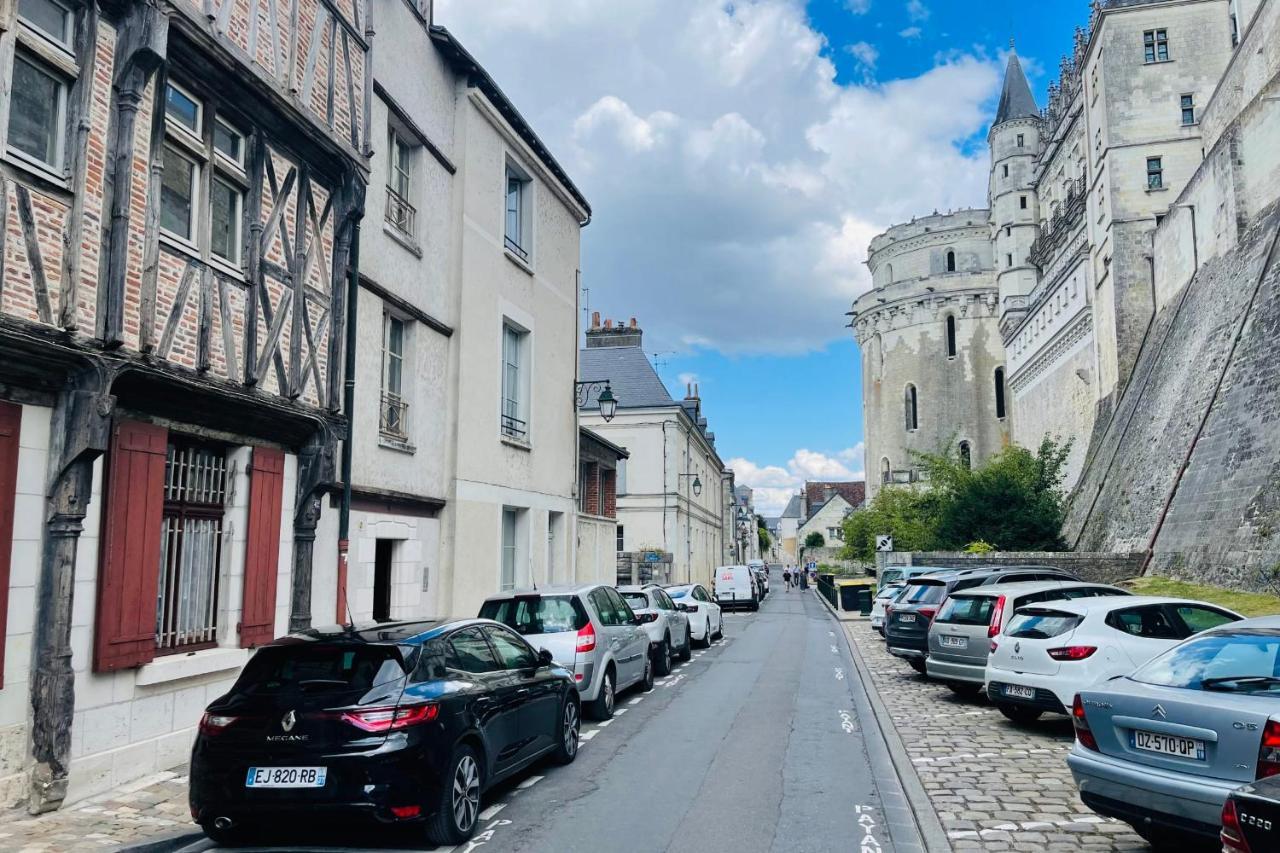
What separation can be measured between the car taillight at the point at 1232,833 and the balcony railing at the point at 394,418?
10.7 m

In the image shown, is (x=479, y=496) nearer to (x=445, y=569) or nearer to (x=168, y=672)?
(x=445, y=569)

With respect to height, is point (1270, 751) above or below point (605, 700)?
above

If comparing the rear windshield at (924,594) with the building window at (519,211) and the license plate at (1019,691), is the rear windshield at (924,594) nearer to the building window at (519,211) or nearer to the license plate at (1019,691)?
the license plate at (1019,691)

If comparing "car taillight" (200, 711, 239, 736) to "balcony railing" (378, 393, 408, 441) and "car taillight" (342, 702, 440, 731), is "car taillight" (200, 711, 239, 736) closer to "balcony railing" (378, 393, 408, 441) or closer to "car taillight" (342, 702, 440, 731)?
"car taillight" (342, 702, 440, 731)

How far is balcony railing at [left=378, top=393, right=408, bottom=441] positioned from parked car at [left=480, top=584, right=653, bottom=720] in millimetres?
3413

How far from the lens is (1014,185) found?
65.8 m

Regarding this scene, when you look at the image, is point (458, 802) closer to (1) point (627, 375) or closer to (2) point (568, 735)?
(2) point (568, 735)

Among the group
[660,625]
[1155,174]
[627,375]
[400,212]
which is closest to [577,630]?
[660,625]

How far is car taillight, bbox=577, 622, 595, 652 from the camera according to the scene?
1030 centimetres

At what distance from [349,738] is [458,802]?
914mm

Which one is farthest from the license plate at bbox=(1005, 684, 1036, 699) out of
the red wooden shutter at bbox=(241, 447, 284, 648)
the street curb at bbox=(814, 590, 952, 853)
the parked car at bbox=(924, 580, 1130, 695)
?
the red wooden shutter at bbox=(241, 447, 284, 648)

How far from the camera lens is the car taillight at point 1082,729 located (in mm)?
5781

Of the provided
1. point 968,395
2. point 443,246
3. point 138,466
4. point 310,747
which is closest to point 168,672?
point 138,466

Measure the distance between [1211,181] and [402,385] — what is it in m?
24.3
